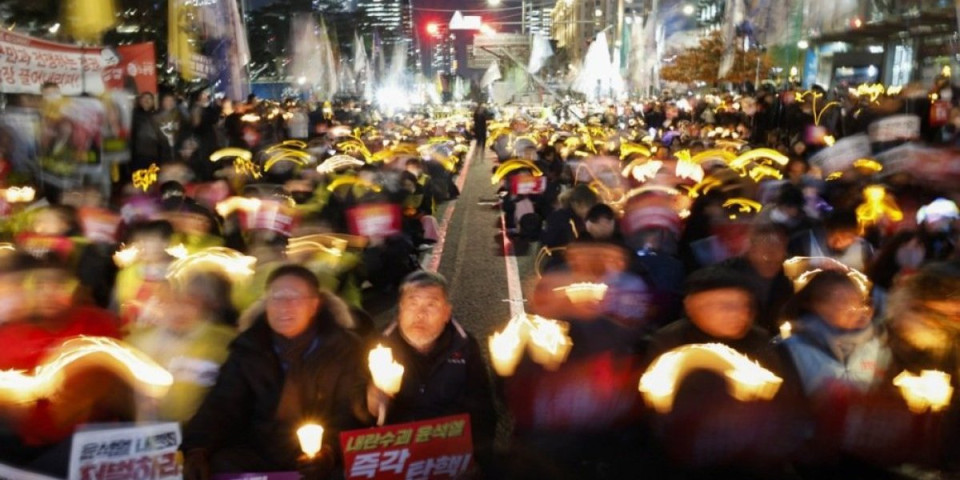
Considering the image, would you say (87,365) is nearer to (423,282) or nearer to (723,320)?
(423,282)

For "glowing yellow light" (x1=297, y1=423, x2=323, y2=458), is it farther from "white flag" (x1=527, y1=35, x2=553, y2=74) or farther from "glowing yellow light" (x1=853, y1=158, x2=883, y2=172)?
"white flag" (x1=527, y1=35, x2=553, y2=74)

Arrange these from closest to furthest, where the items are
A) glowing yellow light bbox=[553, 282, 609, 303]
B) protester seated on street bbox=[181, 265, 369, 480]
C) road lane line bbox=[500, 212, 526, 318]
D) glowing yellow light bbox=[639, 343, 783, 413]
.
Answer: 1. glowing yellow light bbox=[639, 343, 783, 413]
2. protester seated on street bbox=[181, 265, 369, 480]
3. glowing yellow light bbox=[553, 282, 609, 303]
4. road lane line bbox=[500, 212, 526, 318]

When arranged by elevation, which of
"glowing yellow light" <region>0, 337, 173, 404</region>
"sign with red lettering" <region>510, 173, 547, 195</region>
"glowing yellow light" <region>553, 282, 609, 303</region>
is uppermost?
"glowing yellow light" <region>553, 282, 609, 303</region>

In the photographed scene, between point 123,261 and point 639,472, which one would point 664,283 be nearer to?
point 639,472

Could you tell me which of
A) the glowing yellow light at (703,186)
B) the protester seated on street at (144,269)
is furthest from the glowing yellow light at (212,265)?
the glowing yellow light at (703,186)

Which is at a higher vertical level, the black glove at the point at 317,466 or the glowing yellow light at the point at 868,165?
the glowing yellow light at the point at 868,165

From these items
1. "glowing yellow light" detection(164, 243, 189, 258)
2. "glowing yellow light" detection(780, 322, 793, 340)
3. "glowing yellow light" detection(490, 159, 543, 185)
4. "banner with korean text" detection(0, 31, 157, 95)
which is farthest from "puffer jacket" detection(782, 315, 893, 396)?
"banner with korean text" detection(0, 31, 157, 95)

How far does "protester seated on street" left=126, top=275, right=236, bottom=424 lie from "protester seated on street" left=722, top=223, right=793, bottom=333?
340 centimetres

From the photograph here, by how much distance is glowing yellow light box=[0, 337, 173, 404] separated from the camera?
454 centimetres

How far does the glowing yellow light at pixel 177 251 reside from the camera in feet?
24.7

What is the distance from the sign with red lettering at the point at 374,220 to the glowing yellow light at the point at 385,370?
6128mm

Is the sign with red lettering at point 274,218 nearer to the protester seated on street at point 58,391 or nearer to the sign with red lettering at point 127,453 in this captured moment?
the protester seated on street at point 58,391

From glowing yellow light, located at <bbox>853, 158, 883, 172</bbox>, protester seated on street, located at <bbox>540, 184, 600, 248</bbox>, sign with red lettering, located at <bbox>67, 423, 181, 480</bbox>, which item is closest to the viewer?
sign with red lettering, located at <bbox>67, 423, 181, 480</bbox>

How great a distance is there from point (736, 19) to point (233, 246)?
21335 millimetres
